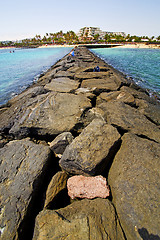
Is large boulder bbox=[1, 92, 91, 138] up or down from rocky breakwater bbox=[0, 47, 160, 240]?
up

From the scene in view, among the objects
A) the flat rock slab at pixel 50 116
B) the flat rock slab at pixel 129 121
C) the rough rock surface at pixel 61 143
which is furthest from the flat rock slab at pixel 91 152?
the flat rock slab at pixel 50 116

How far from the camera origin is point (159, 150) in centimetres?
202

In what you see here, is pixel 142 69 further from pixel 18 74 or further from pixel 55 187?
pixel 55 187

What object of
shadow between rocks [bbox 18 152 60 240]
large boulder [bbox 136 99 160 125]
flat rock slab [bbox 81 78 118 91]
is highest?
flat rock slab [bbox 81 78 118 91]

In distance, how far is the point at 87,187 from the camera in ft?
5.60

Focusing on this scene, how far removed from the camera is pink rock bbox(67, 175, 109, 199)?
1656 mm

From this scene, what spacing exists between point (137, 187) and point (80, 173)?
0.79 metres

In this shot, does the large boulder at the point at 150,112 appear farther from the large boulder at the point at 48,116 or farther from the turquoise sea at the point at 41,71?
the turquoise sea at the point at 41,71

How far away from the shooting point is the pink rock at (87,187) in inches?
65.2

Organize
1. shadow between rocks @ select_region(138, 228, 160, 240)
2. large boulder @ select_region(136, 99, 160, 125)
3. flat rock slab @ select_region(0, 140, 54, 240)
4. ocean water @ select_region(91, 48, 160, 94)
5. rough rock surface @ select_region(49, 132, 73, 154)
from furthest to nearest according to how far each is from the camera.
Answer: ocean water @ select_region(91, 48, 160, 94)
large boulder @ select_region(136, 99, 160, 125)
rough rock surface @ select_region(49, 132, 73, 154)
flat rock slab @ select_region(0, 140, 54, 240)
shadow between rocks @ select_region(138, 228, 160, 240)

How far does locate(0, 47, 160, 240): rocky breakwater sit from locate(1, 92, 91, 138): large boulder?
0.07 feet

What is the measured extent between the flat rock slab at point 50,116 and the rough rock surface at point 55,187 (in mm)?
972

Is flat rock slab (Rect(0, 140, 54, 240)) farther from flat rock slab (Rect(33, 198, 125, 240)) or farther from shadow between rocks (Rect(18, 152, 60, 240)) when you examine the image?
flat rock slab (Rect(33, 198, 125, 240))

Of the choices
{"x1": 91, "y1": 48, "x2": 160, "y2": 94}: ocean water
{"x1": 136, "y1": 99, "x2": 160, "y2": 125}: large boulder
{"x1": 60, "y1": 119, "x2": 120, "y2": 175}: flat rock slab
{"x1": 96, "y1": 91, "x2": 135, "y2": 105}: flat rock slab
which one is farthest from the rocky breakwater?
{"x1": 91, "y1": 48, "x2": 160, "y2": 94}: ocean water
